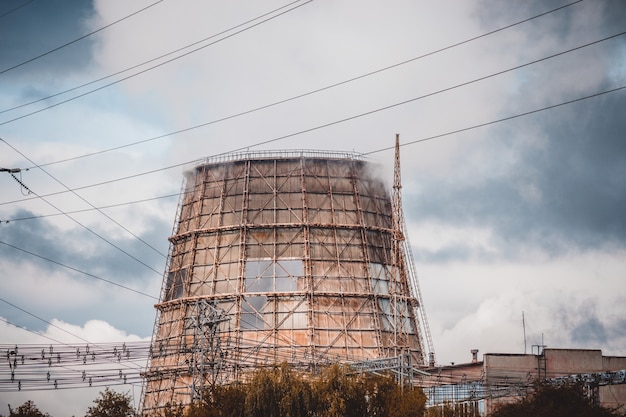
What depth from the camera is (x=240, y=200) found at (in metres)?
53.5

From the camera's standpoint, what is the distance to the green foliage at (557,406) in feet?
107

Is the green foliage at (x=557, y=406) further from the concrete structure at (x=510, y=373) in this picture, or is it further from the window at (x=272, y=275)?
the window at (x=272, y=275)

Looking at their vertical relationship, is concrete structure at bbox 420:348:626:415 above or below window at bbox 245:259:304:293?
below

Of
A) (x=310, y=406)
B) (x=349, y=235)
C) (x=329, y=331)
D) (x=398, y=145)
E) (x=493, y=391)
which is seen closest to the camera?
(x=310, y=406)

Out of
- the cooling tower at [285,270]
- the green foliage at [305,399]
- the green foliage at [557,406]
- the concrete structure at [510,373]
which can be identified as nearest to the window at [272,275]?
the cooling tower at [285,270]

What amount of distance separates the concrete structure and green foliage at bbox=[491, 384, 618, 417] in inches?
465

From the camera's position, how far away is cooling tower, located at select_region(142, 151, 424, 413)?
4878 centimetres

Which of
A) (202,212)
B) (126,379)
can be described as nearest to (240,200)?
(202,212)

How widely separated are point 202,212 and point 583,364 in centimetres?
2792

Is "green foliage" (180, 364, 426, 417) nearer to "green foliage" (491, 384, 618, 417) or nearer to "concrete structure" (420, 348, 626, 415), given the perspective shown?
"green foliage" (491, 384, 618, 417)

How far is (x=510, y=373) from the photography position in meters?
51.2

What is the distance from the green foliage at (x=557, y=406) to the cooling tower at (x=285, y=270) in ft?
41.8

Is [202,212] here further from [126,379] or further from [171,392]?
[126,379]

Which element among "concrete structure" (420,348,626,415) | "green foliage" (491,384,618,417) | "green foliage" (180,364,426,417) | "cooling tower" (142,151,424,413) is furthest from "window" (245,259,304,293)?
"green foliage" (491,384,618,417)
